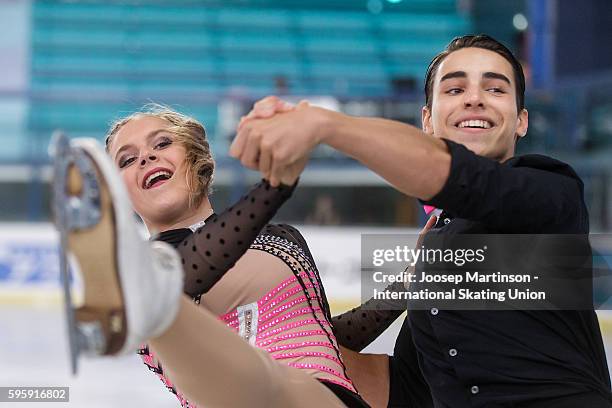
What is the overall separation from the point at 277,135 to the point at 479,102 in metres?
0.52

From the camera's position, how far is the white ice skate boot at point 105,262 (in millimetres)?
1204

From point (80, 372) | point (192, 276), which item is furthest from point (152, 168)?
point (80, 372)

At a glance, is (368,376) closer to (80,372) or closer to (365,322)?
(365,322)

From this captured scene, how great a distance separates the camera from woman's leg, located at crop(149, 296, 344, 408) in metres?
1.34

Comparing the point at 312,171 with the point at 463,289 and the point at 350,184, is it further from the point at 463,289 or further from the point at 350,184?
the point at 463,289

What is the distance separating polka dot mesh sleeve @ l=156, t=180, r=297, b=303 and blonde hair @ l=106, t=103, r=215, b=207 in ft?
1.15

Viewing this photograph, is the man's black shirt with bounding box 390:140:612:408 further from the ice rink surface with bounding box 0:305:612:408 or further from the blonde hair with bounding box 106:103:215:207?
the ice rink surface with bounding box 0:305:612:408

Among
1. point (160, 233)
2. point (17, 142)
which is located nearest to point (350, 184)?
point (17, 142)

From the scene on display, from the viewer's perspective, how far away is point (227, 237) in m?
1.62

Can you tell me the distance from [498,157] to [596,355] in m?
0.43

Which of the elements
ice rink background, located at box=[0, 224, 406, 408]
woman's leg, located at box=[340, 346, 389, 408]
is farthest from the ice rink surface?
woman's leg, located at box=[340, 346, 389, 408]

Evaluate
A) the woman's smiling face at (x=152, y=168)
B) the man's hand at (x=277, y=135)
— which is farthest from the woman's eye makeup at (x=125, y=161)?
the man's hand at (x=277, y=135)

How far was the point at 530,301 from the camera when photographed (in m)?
1.60

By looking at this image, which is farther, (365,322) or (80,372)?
(80,372)
